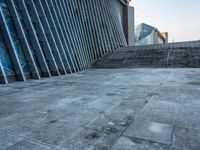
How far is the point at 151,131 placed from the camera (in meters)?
3.25

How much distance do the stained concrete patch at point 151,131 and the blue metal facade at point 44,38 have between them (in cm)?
904

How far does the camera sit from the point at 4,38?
36.0 feet

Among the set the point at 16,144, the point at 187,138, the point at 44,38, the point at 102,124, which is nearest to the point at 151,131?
the point at 187,138

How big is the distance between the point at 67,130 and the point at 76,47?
49.7 feet

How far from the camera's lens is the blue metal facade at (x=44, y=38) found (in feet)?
36.0

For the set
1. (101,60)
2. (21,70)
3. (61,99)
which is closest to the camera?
(61,99)

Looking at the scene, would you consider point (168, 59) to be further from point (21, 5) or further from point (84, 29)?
point (21, 5)

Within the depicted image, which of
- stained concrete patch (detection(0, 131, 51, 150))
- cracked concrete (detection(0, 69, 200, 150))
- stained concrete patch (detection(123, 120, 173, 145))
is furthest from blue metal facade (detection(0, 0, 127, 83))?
stained concrete patch (detection(123, 120, 173, 145))

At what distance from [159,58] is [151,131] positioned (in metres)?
16.8

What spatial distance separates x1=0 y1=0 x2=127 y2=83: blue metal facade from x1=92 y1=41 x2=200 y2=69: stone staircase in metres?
3.06

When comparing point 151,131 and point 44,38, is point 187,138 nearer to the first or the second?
point 151,131

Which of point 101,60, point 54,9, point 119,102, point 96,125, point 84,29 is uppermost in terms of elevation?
point 54,9

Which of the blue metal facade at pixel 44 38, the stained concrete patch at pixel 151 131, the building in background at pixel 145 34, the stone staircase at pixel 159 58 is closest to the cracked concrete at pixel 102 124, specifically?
the stained concrete patch at pixel 151 131

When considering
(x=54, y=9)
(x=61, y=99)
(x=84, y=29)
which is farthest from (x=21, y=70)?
(x=84, y=29)
